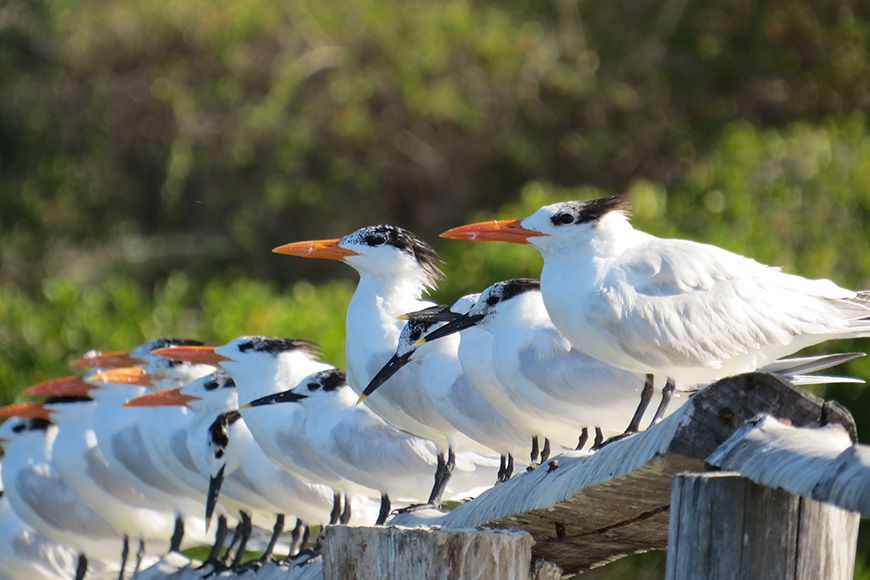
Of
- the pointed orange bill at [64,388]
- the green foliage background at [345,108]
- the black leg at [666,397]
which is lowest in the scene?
the black leg at [666,397]

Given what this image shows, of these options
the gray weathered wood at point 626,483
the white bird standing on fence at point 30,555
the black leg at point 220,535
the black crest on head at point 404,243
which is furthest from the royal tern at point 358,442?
the white bird standing on fence at point 30,555

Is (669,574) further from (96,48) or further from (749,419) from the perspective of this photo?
(96,48)

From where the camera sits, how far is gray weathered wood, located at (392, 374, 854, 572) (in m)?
2.82

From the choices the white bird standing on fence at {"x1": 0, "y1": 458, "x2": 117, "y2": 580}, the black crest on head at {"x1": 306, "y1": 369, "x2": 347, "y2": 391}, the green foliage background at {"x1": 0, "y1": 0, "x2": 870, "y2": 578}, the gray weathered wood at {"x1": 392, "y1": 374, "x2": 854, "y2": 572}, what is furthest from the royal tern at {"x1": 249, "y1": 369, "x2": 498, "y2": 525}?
the green foliage background at {"x1": 0, "y1": 0, "x2": 870, "y2": 578}

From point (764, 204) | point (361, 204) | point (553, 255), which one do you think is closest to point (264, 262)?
point (361, 204)

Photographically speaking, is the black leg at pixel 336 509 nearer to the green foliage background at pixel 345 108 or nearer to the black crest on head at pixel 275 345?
the black crest on head at pixel 275 345

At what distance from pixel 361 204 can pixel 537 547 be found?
45.8 ft

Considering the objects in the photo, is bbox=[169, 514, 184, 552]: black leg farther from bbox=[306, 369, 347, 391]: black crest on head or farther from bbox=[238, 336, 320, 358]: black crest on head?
bbox=[306, 369, 347, 391]: black crest on head

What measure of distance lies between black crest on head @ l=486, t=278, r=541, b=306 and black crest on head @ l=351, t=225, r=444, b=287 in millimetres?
688

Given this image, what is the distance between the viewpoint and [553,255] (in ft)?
15.5

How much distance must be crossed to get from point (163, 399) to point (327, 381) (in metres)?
1.06

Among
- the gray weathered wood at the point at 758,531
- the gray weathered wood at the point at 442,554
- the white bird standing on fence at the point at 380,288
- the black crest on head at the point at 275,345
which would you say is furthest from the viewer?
the black crest on head at the point at 275,345

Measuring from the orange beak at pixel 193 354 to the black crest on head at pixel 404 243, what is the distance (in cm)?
95

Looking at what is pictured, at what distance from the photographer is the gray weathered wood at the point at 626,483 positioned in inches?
111
